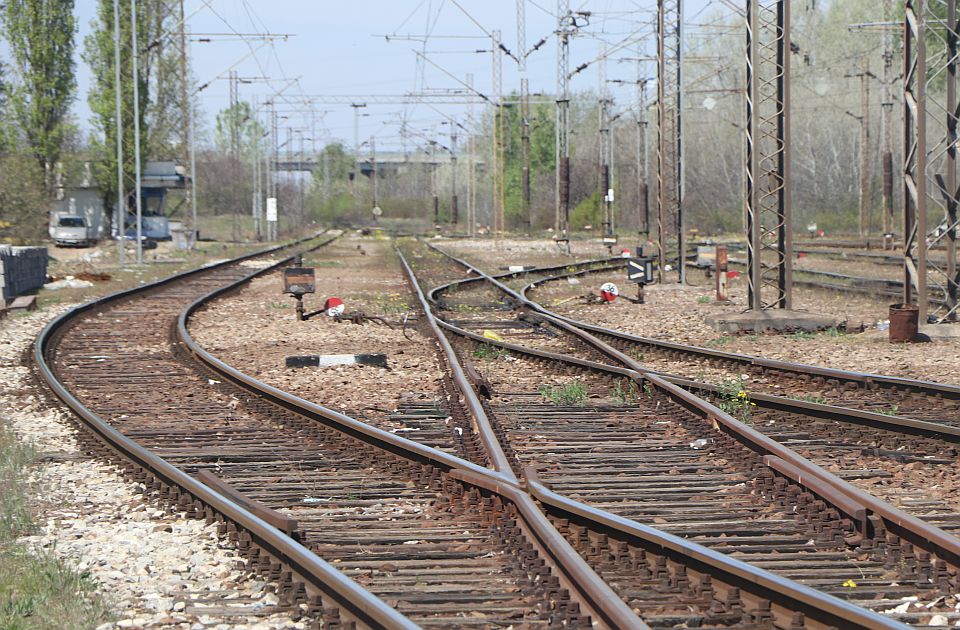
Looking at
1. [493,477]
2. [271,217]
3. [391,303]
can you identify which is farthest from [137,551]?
[271,217]

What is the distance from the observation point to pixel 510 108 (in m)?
120

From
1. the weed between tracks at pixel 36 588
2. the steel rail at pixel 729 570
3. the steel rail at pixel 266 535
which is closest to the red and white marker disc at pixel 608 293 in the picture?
the steel rail at pixel 266 535

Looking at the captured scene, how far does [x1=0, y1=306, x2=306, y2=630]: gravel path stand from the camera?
205 inches

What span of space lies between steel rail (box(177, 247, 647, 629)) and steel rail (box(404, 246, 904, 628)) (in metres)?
0.20

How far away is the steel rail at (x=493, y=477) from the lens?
186 inches

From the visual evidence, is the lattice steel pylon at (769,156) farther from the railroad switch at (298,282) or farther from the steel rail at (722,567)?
the steel rail at (722,567)

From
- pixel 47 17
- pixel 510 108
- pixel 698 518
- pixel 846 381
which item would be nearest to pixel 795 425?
pixel 846 381

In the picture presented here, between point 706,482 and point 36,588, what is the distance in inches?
152

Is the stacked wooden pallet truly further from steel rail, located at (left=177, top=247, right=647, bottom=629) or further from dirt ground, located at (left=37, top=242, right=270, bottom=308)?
steel rail, located at (left=177, top=247, right=647, bottom=629)

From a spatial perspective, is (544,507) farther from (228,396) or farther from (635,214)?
(635,214)

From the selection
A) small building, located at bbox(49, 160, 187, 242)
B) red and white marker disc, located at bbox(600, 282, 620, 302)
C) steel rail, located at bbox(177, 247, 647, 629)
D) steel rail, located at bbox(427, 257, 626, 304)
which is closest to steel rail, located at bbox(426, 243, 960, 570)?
steel rail, located at bbox(177, 247, 647, 629)

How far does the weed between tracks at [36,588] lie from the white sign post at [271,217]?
53397mm

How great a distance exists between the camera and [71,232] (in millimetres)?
57594

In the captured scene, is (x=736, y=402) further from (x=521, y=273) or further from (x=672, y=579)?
(x=521, y=273)
